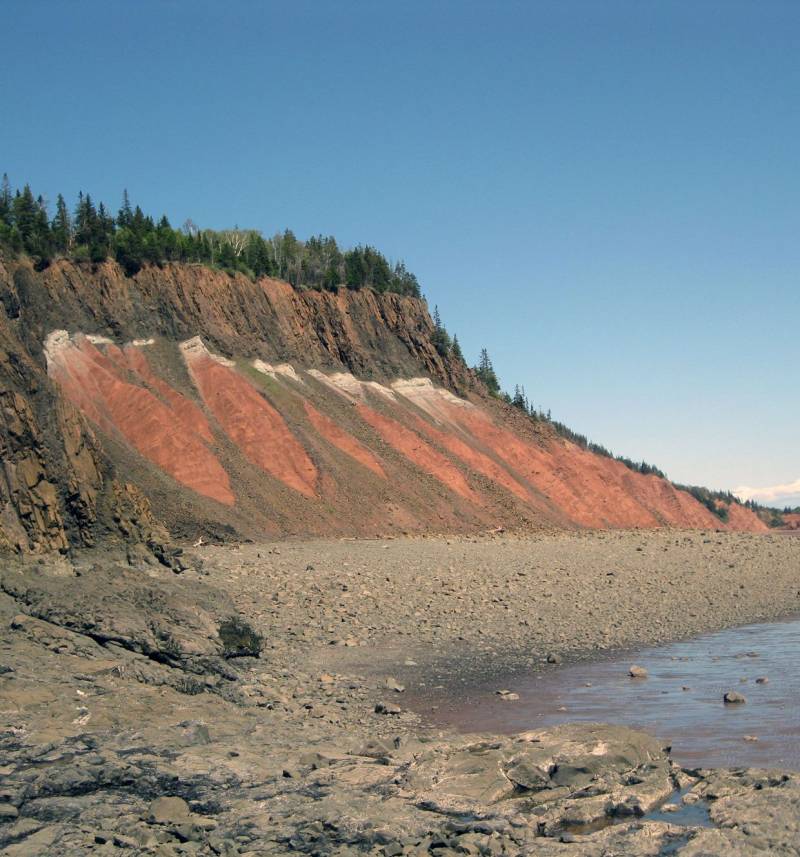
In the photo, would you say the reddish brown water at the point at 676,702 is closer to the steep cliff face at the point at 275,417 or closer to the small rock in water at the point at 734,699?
the small rock in water at the point at 734,699

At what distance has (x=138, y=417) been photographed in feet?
132

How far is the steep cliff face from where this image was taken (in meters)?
36.1

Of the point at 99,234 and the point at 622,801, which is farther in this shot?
the point at 99,234

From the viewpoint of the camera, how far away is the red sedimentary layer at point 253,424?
4206cm

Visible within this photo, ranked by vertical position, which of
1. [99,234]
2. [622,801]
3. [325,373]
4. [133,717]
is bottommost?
[622,801]

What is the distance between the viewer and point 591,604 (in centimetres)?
2423

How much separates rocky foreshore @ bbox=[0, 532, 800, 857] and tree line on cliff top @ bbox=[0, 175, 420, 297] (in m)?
31.8

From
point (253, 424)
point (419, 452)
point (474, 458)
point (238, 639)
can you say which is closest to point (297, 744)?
point (238, 639)

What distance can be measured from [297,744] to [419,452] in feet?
130

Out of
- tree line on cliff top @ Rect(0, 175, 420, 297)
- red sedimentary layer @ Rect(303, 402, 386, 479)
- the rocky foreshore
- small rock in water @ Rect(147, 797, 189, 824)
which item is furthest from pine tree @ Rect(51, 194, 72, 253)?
small rock in water @ Rect(147, 797, 189, 824)

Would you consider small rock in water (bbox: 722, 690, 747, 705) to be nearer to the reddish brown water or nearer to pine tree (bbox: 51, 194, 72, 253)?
the reddish brown water

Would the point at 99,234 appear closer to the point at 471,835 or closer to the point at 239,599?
the point at 239,599

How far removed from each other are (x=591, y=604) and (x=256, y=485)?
18.7 meters

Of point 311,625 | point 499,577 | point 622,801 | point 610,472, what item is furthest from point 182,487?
point 610,472
